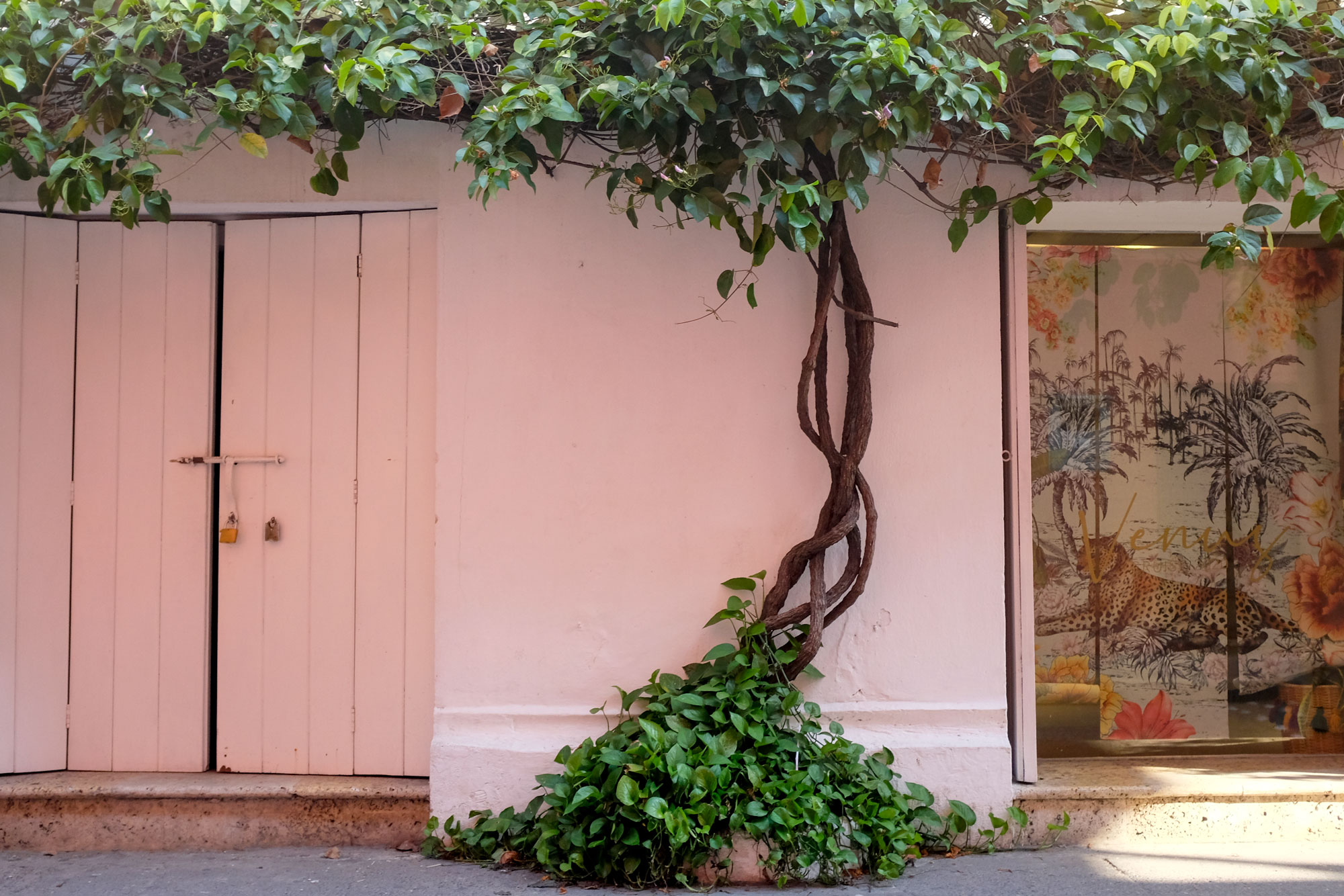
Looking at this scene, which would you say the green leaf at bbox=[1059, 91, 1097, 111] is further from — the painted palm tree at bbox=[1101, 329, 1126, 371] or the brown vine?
the painted palm tree at bbox=[1101, 329, 1126, 371]

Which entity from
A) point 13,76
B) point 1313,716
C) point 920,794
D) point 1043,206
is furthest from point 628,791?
point 1313,716

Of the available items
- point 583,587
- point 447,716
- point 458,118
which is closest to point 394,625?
point 447,716

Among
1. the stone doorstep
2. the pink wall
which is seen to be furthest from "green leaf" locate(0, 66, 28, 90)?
the stone doorstep

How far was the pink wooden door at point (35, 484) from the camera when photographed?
3.79 meters

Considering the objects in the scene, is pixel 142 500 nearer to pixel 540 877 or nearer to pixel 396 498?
pixel 396 498

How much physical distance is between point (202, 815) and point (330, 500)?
4.01 ft

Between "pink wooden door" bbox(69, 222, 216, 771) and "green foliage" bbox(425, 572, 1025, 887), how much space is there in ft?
3.92

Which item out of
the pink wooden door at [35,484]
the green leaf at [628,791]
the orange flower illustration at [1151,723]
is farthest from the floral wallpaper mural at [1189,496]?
the pink wooden door at [35,484]

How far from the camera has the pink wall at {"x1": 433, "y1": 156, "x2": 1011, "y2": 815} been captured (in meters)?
3.64

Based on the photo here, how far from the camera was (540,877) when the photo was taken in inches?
129

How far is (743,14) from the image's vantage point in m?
2.87

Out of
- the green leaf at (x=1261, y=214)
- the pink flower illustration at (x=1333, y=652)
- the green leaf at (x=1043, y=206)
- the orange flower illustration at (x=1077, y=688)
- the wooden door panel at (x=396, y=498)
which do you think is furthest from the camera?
the pink flower illustration at (x=1333, y=652)

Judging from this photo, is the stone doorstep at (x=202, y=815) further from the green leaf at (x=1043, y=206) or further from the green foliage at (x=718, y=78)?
the green leaf at (x=1043, y=206)

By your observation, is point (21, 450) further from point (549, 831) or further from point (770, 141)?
point (770, 141)
